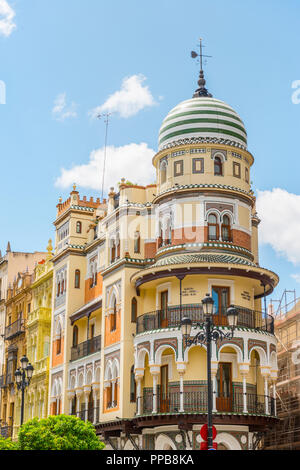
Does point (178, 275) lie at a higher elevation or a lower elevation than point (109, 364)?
higher

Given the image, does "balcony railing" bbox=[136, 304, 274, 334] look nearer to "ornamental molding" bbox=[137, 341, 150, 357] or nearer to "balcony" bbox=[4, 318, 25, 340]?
"ornamental molding" bbox=[137, 341, 150, 357]

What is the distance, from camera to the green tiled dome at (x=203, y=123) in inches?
1543

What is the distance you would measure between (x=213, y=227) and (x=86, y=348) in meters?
11.2

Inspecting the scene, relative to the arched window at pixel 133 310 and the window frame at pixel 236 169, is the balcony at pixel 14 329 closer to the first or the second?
the arched window at pixel 133 310

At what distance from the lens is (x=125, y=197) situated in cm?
4144

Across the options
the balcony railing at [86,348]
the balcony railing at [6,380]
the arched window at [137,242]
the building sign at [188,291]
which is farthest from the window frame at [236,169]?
the balcony railing at [6,380]

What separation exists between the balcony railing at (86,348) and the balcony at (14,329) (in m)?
13.7

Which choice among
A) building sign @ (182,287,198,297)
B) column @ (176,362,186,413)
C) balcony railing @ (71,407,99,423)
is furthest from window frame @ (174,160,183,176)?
balcony railing @ (71,407,99,423)

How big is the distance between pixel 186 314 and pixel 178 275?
180cm

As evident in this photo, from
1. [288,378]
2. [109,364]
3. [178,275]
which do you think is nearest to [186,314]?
[178,275]

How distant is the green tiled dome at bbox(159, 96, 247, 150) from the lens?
39188 mm
